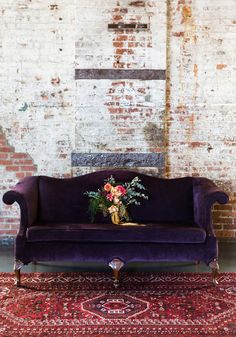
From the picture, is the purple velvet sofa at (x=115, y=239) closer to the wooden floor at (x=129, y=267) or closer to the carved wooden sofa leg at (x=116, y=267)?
the carved wooden sofa leg at (x=116, y=267)

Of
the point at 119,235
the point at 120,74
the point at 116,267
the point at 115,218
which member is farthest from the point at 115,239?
the point at 120,74

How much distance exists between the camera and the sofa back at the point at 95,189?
5.31 m

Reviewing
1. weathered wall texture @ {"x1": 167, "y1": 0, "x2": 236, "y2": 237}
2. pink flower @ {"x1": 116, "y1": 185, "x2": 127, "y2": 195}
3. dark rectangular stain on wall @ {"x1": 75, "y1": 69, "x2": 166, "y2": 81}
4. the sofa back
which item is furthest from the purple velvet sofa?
dark rectangular stain on wall @ {"x1": 75, "y1": 69, "x2": 166, "y2": 81}

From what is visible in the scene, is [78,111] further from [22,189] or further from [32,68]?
[22,189]

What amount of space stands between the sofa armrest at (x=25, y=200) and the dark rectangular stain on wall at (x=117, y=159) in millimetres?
861

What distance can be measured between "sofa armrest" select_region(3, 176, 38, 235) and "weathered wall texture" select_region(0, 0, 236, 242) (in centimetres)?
87

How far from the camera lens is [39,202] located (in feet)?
17.5

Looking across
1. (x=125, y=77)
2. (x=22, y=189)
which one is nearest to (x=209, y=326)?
(x=22, y=189)

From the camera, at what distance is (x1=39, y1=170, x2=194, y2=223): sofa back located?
17.4 feet

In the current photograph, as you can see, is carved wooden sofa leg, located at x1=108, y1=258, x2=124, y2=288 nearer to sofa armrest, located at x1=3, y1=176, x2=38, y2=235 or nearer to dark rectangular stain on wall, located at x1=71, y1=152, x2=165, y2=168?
sofa armrest, located at x1=3, y1=176, x2=38, y2=235

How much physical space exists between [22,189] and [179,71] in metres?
2.45

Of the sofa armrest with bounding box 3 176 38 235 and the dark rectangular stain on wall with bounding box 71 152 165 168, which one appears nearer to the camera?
the sofa armrest with bounding box 3 176 38 235

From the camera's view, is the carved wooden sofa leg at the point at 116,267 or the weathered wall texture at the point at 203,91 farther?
the weathered wall texture at the point at 203,91

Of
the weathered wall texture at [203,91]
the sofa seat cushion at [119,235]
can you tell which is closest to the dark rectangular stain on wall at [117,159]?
the weathered wall texture at [203,91]
